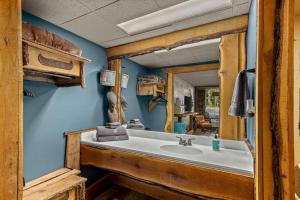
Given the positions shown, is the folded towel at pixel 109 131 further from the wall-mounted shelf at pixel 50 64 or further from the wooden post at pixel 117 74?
the wall-mounted shelf at pixel 50 64

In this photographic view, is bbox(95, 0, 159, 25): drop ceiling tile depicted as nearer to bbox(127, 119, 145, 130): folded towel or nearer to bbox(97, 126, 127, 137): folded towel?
bbox(97, 126, 127, 137): folded towel

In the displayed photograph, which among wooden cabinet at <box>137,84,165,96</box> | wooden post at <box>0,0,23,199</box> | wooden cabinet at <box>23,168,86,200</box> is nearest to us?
wooden post at <box>0,0,23,199</box>

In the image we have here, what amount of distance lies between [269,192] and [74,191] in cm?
153

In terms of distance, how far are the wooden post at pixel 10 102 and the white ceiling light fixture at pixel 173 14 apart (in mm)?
1188

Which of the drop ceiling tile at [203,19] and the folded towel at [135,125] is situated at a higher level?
the drop ceiling tile at [203,19]

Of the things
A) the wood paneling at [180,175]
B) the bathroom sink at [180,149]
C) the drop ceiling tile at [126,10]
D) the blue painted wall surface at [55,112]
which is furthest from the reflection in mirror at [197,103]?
the blue painted wall surface at [55,112]

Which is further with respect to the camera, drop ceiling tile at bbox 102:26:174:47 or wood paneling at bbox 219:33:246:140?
drop ceiling tile at bbox 102:26:174:47

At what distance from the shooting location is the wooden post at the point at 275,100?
621mm

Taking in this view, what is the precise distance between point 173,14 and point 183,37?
31cm

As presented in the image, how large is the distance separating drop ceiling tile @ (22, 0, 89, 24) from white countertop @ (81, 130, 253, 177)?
1.32 meters

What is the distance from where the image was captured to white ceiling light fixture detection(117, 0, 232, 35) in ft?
4.62

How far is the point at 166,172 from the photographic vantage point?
1418 mm

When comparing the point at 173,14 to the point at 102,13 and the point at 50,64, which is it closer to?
the point at 102,13

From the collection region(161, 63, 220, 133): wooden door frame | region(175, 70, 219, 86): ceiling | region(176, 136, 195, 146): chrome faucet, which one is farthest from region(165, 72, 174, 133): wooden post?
region(176, 136, 195, 146): chrome faucet
